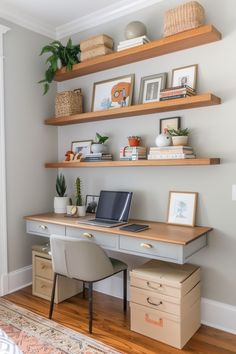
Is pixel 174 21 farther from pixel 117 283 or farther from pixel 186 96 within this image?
pixel 117 283

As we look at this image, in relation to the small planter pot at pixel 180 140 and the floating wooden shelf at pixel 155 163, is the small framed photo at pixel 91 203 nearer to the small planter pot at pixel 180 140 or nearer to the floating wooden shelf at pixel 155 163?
the floating wooden shelf at pixel 155 163

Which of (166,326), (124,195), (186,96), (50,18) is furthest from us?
(50,18)

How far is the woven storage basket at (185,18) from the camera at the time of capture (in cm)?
218

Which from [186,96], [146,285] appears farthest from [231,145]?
[146,285]

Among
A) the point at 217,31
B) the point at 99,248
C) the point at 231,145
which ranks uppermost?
the point at 217,31

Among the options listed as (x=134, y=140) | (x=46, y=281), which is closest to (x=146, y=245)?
(x=134, y=140)

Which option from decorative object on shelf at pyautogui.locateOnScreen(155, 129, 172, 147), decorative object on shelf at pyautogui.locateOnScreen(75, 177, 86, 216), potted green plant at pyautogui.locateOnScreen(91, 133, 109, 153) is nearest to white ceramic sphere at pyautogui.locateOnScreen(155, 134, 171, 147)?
decorative object on shelf at pyautogui.locateOnScreen(155, 129, 172, 147)

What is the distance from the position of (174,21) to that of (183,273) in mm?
1873

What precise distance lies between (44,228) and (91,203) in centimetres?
53

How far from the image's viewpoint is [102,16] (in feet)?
9.54

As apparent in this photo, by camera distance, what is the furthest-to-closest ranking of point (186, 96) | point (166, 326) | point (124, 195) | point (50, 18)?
point (50, 18), point (124, 195), point (186, 96), point (166, 326)

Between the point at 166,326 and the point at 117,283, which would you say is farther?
the point at 117,283

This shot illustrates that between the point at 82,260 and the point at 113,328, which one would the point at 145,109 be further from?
the point at 113,328

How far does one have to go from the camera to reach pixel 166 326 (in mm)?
2098
